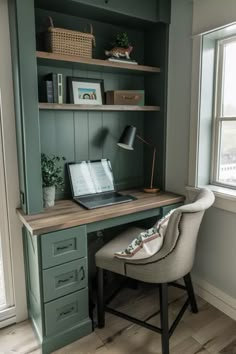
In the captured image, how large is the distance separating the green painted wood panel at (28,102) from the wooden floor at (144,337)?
833 mm

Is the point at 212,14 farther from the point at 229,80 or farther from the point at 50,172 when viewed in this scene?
the point at 50,172

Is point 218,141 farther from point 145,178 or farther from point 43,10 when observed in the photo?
point 43,10

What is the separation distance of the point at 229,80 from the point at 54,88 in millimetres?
1193

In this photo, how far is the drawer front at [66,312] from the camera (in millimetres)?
1668

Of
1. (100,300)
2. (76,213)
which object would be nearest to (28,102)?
(76,213)

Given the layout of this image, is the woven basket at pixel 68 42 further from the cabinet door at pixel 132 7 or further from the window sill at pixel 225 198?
the window sill at pixel 225 198

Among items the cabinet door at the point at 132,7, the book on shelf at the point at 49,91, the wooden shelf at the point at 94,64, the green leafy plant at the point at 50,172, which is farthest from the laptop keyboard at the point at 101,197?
the cabinet door at the point at 132,7

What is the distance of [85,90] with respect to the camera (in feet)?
6.72

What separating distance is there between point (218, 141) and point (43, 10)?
1.50 m

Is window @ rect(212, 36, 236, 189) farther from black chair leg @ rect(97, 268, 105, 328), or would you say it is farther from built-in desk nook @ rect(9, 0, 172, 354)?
black chair leg @ rect(97, 268, 105, 328)

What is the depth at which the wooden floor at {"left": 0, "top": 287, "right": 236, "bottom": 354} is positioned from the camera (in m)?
1.70

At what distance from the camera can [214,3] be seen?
181cm

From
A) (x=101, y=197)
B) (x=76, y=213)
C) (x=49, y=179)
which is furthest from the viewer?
(x=101, y=197)

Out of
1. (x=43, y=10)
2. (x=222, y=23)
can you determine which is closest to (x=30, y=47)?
(x=43, y=10)
